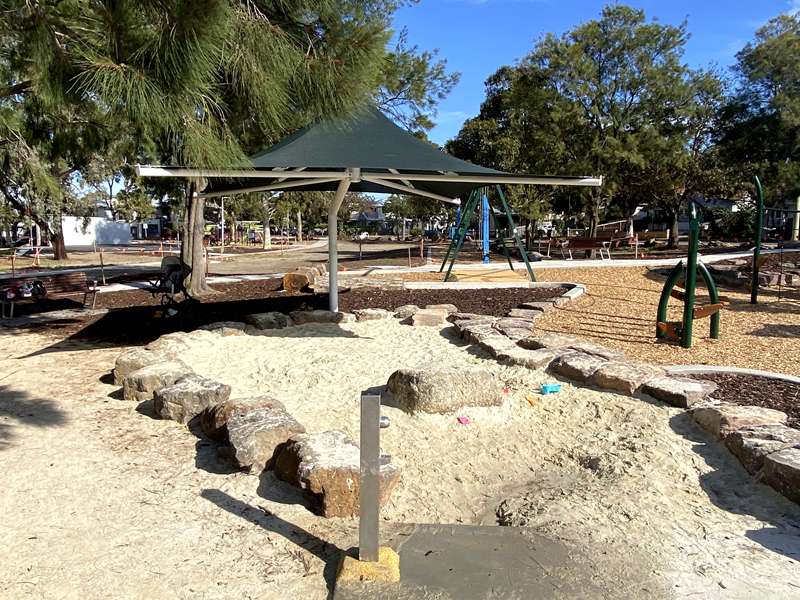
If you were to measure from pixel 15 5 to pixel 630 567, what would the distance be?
Result: 459cm

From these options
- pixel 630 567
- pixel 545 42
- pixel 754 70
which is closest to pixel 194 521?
pixel 630 567

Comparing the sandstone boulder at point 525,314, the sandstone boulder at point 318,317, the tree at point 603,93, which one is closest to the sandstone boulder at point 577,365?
the sandstone boulder at point 525,314

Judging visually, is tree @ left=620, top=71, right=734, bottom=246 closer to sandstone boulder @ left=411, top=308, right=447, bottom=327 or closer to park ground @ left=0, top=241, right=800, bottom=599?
sandstone boulder @ left=411, top=308, right=447, bottom=327

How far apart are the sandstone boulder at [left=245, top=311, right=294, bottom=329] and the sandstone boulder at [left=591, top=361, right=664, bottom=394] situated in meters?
3.89

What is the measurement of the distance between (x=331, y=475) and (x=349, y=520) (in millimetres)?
240

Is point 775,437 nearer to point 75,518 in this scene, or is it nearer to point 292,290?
point 75,518

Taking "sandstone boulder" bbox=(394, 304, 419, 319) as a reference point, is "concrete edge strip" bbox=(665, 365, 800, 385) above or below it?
below

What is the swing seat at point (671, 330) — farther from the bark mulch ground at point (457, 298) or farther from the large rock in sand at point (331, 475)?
the large rock in sand at point (331, 475)

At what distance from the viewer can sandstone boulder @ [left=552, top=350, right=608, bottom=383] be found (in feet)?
15.2

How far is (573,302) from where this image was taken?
29.7ft

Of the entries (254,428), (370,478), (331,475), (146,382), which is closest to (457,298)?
(146,382)

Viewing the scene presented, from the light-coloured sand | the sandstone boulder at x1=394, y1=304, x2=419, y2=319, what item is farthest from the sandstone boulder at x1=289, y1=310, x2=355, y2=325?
the light-coloured sand

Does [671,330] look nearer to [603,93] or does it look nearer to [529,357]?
[529,357]

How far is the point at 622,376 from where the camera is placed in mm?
A: 4426
